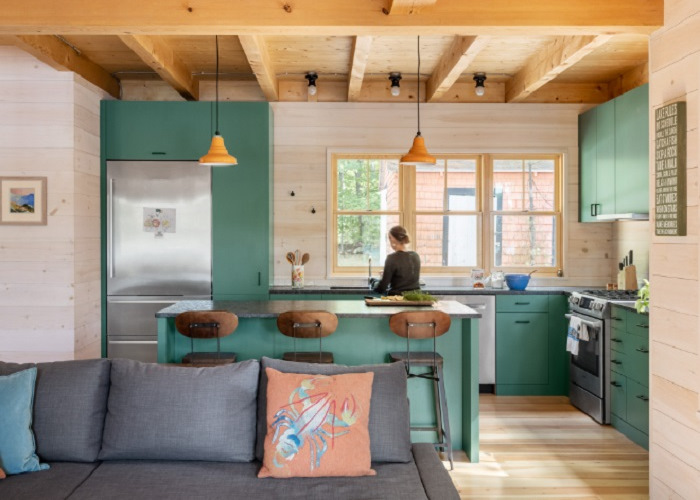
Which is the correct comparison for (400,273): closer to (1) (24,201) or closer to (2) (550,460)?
(2) (550,460)

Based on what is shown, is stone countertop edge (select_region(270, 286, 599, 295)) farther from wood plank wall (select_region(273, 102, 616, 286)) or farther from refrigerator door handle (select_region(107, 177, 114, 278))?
refrigerator door handle (select_region(107, 177, 114, 278))

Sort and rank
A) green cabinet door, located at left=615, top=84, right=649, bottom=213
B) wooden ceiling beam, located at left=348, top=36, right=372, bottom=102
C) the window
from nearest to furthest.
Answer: wooden ceiling beam, located at left=348, top=36, right=372, bottom=102 → green cabinet door, located at left=615, top=84, right=649, bottom=213 → the window

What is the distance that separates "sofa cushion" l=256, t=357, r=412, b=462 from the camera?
2666 mm

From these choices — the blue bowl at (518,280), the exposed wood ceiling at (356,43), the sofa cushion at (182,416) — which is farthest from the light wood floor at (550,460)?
the exposed wood ceiling at (356,43)

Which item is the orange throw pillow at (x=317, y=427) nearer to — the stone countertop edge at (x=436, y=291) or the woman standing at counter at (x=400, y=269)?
the woman standing at counter at (x=400, y=269)

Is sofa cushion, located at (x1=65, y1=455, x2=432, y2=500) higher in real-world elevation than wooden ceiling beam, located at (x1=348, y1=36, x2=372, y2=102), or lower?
lower

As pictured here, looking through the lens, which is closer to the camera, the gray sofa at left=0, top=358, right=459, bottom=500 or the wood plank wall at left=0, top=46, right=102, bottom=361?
the gray sofa at left=0, top=358, right=459, bottom=500

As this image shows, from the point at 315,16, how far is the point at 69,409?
224cm

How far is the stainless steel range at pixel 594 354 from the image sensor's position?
15.9ft

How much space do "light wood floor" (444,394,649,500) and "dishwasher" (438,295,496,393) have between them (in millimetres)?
522

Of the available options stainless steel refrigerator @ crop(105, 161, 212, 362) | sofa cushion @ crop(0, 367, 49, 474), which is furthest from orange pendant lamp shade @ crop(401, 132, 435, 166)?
sofa cushion @ crop(0, 367, 49, 474)

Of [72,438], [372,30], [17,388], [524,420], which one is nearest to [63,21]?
[372,30]

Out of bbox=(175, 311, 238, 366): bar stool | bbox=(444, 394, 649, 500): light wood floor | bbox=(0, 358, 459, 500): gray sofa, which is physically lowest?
bbox=(444, 394, 649, 500): light wood floor

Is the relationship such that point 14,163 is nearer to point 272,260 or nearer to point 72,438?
point 272,260
